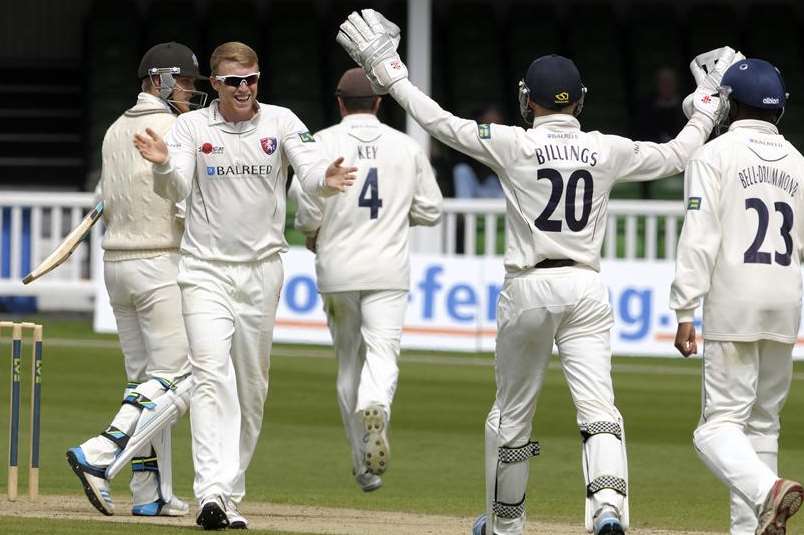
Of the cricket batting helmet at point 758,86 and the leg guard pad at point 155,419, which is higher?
the cricket batting helmet at point 758,86

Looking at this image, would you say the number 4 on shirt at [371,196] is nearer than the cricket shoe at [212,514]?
No

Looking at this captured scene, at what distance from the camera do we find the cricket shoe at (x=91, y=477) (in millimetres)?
7906

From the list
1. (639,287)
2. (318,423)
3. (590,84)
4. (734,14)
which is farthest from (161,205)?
(734,14)

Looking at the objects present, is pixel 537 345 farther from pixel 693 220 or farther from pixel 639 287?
pixel 639 287

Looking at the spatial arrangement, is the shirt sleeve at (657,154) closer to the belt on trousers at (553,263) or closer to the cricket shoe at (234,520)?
the belt on trousers at (553,263)

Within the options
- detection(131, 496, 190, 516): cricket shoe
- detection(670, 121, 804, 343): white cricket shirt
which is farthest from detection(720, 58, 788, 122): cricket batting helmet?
detection(131, 496, 190, 516): cricket shoe

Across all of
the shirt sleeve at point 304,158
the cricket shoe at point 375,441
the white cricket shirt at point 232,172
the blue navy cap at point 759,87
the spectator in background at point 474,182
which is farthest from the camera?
the spectator in background at point 474,182

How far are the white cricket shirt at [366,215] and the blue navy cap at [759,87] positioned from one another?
9.19ft

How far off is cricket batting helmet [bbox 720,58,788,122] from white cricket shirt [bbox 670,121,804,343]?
0.18 meters

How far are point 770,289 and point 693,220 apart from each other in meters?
0.41

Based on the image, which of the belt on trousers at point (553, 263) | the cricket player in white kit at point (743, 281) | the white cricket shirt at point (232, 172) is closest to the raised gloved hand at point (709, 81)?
the cricket player in white kit at point (743, 281)

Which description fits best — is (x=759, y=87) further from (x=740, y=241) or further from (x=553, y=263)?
(x=553, y=263)

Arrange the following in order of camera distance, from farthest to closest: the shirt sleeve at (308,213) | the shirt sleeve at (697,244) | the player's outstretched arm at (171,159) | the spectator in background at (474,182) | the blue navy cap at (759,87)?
1. the spectator in background at (474,182)
2. the shirt sleeve at (308,213)
3. the player's outstretched arm at (171,159)
4. the blue navy cap at (759,87)
5. the shirt sleeve at (697,244)

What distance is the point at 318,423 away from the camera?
12.3 m
